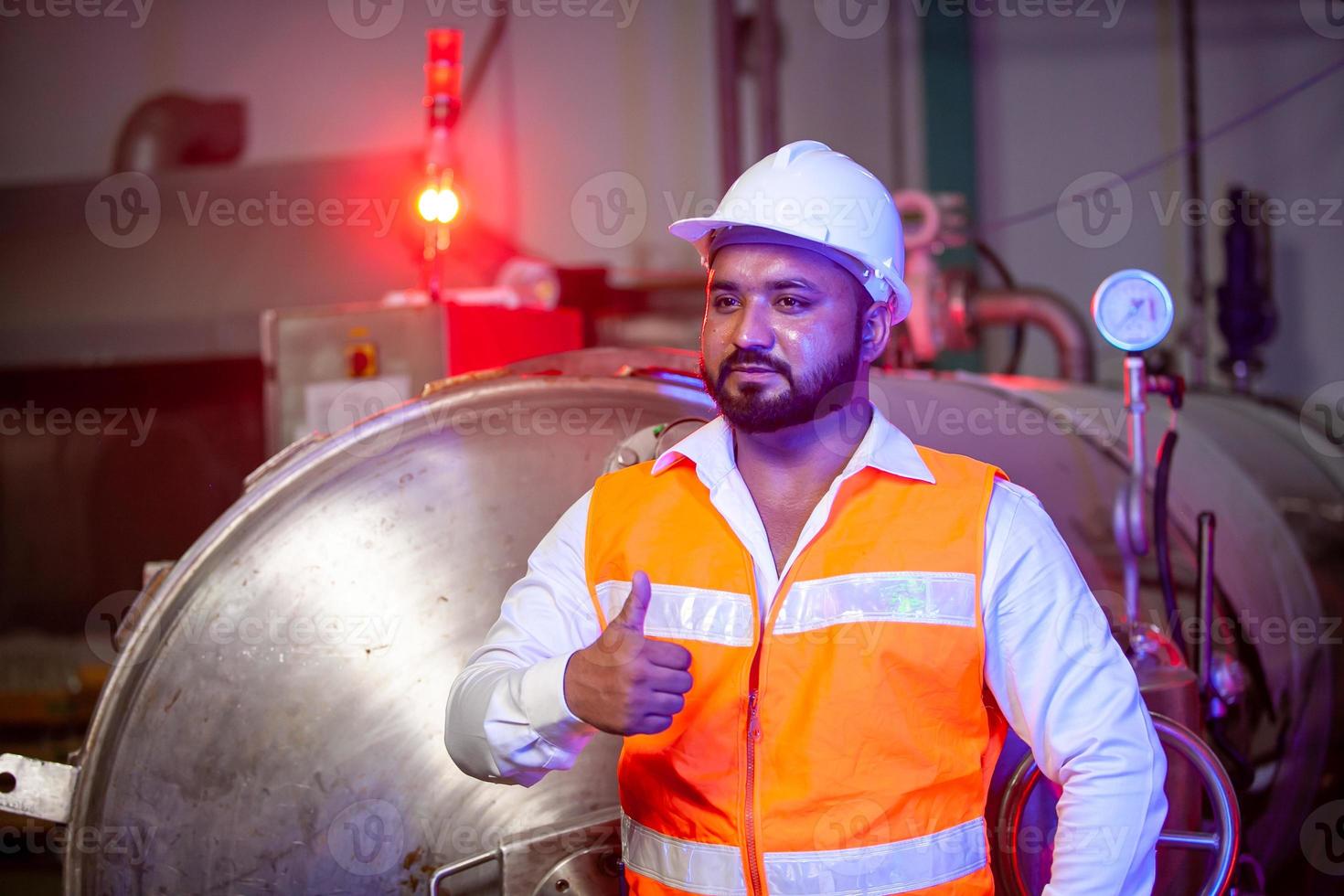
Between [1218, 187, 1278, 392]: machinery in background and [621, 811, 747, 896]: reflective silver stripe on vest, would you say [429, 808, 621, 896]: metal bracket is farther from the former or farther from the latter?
[1218, 187, 1278, 392]: machinery in background

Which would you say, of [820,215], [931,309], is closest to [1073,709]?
[820,215]

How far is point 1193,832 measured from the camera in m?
2.15

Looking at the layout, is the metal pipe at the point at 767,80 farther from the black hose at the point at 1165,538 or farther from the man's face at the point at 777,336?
the man's face at the point at 777,336

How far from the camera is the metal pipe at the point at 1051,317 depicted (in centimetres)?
536

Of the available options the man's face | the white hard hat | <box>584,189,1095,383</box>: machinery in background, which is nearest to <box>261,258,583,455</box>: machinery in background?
<box>584,189,1095,383</box>: machinery in background

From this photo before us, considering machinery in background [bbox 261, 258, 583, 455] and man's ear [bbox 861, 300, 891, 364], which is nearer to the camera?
man's ear [bbox 861, 300, 891, 364]

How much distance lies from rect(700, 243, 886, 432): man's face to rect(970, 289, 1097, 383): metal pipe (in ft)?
11.8

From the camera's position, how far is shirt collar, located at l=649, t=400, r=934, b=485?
1839 millimetres

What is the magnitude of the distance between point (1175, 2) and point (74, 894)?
625cm

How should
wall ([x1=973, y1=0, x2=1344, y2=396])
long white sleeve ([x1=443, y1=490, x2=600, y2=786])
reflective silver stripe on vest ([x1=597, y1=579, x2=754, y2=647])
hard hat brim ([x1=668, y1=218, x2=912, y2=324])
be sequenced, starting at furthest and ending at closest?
wall ([x1=973, y1=0, x2=1344, y2=396]) → hard hat brim ([x1=668, y1=218, x2=912, y2=324]) → reflective silver stripe on vest ([x1=597, y1=579, x2=754, y2=647]) → long white sleeve ([x1=443, y1=490, x2=600, y2=786])

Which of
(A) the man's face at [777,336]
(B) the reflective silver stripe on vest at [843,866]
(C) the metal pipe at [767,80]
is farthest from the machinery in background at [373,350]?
(C) the metal pipe at [767,80]

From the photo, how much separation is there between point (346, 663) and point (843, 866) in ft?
3.11

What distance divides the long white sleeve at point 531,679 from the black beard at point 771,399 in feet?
0.93

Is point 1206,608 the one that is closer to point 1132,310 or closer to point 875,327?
point 1132,310
